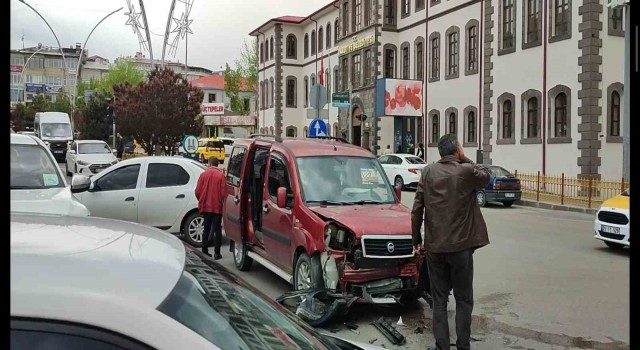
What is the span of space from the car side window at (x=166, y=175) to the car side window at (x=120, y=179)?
269mm

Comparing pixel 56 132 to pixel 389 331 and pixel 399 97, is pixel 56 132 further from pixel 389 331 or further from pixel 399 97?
pixel 389 331

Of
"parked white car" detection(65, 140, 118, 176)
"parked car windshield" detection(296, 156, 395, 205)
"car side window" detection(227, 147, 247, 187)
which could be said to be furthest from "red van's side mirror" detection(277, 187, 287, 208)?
"parked white car" detection(65, 140, 118, 176)

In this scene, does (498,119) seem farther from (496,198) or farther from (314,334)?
(314,334)

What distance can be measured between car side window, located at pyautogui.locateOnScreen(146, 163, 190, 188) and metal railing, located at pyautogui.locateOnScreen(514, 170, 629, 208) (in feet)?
49.1

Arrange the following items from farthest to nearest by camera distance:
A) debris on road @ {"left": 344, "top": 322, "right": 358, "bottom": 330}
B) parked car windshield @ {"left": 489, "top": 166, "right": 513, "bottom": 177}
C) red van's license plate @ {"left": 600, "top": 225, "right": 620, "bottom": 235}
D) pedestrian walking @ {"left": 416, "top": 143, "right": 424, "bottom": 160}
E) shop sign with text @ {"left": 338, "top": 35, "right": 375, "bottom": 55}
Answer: shop sign with text @ {"left": 338, "top": 35, "right": 375, "bottom": 55} < pedestrian walking @ {"left": 416, "top": 143, "right": 424, "bottom": 160} < parked car windshield @ {"left": 489, "top": 166, "right": 513, "bottom": 177} < red van's license plate @ {"left": 600, "top": 225, "right": 620, "bottom": 235} < debris on road @ {"left": 344, "top": 322, "right": 358, "bottom": 330}

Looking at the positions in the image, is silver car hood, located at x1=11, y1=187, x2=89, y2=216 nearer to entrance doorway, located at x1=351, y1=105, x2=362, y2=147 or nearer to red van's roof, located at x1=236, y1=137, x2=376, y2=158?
red van's roof, located at x1=236, y1=137, x2=376, y2=158

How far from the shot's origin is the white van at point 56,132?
40.6 m

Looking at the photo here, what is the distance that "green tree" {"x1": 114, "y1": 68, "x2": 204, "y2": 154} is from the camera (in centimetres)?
2769

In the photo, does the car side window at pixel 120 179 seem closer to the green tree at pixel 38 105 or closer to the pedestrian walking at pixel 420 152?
the pedestrian walking at pixel 420 152

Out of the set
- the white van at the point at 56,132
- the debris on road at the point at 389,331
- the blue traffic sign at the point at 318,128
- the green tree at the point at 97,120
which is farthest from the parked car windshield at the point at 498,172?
the green tree at the point at 97,120

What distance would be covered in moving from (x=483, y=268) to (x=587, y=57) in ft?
60.4

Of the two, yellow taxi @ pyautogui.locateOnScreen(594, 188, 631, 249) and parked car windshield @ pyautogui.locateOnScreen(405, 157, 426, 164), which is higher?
parked car windshield @ pyautogui.locateOnScreen(405, 157, 426, 164)

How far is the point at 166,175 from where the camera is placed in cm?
1224

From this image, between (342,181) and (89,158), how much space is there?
2132cm
